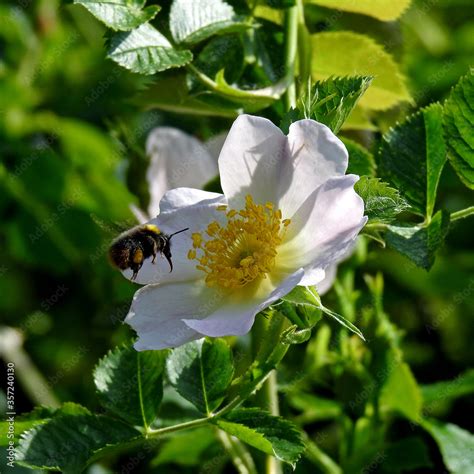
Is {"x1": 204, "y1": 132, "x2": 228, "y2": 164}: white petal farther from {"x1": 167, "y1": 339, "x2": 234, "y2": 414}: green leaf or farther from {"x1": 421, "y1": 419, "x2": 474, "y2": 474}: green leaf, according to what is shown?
{"x1": 421, "y1": 419, "x2": 474, "y2": 474}: green leaf

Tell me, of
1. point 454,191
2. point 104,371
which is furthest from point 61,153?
point 104,371

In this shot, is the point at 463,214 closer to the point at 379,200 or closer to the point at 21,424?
the point at 379,200

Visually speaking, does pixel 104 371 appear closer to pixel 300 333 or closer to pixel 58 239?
pixel 300 333

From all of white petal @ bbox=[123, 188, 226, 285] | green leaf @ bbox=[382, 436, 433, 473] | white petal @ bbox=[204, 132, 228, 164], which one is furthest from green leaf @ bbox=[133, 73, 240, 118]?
green leaf @ bbox=[382, 436, 433, 473]

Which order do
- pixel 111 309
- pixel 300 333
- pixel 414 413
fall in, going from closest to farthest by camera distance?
1. pixel 300 333
2. pixel 414 413
3. pixel 111 309

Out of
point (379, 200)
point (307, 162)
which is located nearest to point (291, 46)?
point (307, 162)
